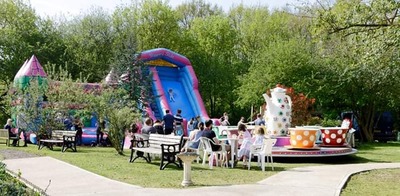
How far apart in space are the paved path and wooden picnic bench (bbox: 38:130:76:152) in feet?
14.2

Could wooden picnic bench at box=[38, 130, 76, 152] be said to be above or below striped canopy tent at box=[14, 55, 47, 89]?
below

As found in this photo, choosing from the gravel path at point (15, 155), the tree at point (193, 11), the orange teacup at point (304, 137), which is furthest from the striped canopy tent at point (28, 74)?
the tree at point (193, 11)

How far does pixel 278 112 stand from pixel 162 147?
7.37 metres

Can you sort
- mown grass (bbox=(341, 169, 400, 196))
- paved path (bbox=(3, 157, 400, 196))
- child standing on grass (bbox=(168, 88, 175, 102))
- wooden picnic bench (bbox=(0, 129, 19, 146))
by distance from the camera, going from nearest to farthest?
paved path (bbox=(3, 157, 400, 196))
mown grass (bbox=(341, 169, 400, 196))
wooden picnic bench (bbox=(0, 129, 19, 146))
child standing on grass (bbox=(168, 88, 175, 102))

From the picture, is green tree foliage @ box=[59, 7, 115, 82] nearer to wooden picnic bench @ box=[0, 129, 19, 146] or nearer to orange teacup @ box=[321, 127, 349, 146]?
wooden picnic bench @ box=[0, 129, 19, 146]

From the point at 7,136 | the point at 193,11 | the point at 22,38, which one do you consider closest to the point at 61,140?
the point at 7,136

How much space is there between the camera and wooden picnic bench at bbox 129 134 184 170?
43.5 feet

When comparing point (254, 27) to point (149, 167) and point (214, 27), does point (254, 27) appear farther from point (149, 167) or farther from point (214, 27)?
point (149, 167)

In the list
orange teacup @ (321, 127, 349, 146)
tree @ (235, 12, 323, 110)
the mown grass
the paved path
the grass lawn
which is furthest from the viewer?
tree @ (235, 12, 323, 110)

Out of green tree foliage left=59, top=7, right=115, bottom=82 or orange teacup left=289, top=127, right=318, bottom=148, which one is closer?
orange teacup left=289, top=127, right=318, bottom=148

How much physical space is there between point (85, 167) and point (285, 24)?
34214 millimetres

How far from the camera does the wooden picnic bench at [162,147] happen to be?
13250 mm

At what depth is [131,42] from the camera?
26.5 m

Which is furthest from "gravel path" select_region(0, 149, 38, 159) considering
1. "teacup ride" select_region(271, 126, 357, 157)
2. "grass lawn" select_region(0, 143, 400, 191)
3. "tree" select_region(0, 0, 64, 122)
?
"tree" select_region(0, 0, 64, 122)
